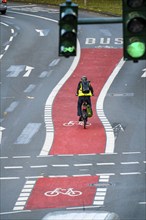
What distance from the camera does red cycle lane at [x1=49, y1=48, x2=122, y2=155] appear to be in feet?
117

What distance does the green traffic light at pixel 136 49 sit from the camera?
1564cm

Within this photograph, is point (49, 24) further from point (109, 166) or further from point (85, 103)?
point (109, 166)

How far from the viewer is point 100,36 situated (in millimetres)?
66562

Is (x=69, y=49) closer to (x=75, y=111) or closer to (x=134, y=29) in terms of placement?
(x=134, y=29)

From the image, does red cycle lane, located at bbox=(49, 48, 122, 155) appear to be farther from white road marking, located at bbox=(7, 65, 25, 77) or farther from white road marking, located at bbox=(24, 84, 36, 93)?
white road marking, located at bbox=(7, 65, 25, 77)

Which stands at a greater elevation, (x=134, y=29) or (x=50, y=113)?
(x=134, y=29)

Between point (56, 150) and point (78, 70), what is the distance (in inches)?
770

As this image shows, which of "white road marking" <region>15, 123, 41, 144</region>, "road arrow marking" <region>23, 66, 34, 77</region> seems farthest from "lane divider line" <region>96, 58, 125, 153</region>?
"road arrow marking" <region>23, 66, 34, 77</region>

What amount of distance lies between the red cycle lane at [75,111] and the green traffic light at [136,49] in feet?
62.1

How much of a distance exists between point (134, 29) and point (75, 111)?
27.4 metres

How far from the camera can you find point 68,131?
1521 inches

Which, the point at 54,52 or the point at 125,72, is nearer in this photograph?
the point at 125,72

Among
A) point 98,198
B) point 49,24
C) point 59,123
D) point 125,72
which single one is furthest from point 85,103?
point 49,24

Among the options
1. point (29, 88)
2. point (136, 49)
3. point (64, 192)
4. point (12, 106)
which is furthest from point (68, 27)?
point (29, 88)
